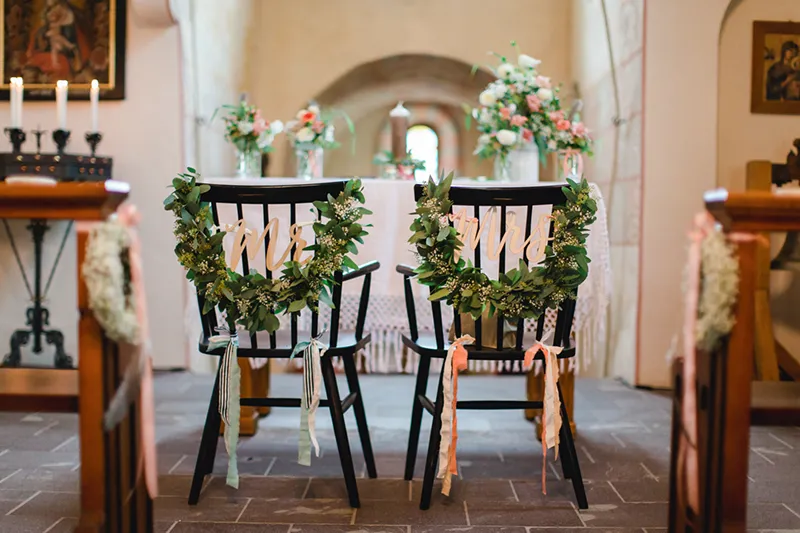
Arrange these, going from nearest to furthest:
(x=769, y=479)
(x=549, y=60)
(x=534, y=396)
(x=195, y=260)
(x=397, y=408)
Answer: (x=195, y=260)
(x=769, y=479)
(x=534, y=396)
(x=397, y=408)
(x=549, y=60)

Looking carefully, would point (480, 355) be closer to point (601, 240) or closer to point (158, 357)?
point (601, 240)

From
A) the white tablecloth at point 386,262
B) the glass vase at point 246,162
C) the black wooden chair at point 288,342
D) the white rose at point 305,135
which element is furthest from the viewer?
the glass vase at point 246,162

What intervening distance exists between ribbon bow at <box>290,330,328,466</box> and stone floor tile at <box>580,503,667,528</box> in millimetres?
755

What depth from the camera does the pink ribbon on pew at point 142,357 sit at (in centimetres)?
132

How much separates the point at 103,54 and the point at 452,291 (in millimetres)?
2768

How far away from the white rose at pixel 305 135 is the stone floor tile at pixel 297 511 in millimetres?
1586

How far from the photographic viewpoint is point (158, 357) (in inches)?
152

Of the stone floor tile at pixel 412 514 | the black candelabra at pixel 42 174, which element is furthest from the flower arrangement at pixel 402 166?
the stone floor tile at pixel 412 514

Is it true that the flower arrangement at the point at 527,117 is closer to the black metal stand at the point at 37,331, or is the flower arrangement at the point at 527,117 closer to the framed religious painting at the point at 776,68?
the framed religious painting at the point at 776,68

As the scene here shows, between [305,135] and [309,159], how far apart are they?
130 millimetres

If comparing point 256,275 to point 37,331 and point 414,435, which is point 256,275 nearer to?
point 414,435

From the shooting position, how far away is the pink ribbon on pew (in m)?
1.32

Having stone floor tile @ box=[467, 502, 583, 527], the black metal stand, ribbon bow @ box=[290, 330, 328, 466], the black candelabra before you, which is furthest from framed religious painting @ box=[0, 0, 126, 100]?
stone floor tile @ box=[467, 502, 583, 527]

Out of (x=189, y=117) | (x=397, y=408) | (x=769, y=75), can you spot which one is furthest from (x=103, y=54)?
(x=769, y=75)
